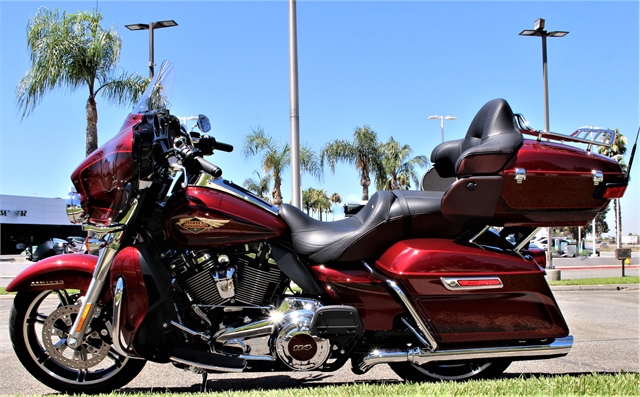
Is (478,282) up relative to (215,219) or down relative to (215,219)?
down

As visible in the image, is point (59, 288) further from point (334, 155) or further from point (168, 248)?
point (334, 155)

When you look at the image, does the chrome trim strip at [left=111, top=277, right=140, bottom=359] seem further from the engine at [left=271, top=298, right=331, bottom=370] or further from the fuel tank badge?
the engine at [left=271, top=298, right=331, bottom=370]

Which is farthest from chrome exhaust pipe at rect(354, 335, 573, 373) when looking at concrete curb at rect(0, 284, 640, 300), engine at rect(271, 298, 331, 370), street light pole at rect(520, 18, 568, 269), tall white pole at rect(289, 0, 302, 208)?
street light pole at rect(520, 18, 568, 269)

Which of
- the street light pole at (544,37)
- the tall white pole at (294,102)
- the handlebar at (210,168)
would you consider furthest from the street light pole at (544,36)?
the handlebar at (210,168)

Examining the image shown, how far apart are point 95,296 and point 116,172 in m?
0.82

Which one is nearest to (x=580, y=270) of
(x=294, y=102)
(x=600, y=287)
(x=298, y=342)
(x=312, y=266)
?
(x=600, y=287)

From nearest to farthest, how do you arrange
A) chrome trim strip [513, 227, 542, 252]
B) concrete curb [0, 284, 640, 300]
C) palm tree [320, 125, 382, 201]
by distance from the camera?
chrome trim strip [513, 227, 542, 252], concrete curb [0, 284, 640, 300], palm tree [320, 125, 382, 201]

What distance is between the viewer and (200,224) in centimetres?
339

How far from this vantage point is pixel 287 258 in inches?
138

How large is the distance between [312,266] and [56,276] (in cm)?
176

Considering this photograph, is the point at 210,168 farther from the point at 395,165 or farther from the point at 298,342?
the point at 395,165

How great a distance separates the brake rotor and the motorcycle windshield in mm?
1477

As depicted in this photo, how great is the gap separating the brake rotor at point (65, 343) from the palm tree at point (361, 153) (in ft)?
79.2

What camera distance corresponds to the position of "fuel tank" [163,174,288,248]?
3.39m
